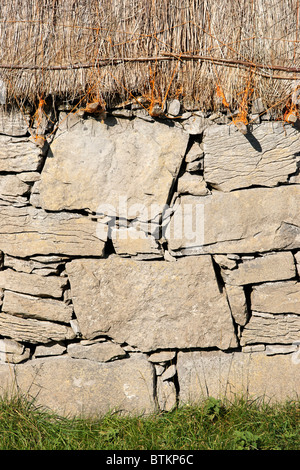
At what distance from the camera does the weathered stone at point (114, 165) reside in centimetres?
290

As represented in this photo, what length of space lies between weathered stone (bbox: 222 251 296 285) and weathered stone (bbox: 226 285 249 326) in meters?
0.05

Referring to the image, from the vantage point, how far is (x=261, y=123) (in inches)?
113

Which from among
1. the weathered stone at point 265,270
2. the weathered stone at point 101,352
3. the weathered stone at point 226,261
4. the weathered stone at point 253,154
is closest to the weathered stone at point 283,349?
the weathered stone at point 265,270

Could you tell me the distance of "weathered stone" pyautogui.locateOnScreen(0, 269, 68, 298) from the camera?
10.1 feet

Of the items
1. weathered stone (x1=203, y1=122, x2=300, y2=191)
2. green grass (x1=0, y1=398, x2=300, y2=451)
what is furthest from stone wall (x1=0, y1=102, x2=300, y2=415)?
green grass (x1=0, y1=398, x2=300, y2=451)

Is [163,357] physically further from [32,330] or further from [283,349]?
[32,330]

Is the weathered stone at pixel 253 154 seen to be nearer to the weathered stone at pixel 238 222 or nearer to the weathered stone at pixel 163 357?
the weathered stone at pixel 238 222

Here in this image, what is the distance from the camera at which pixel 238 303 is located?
118 inches

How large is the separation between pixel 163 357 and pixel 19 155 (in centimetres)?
173

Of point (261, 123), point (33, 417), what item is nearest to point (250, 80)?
point (261, 123)

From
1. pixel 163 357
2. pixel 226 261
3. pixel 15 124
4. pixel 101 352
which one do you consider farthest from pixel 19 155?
pixel 163 357

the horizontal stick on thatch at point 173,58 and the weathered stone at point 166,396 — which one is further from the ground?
the horizontal stick on thatch at point 173,58

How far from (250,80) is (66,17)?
4.19 ft

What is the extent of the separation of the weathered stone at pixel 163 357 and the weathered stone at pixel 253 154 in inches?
48.7
